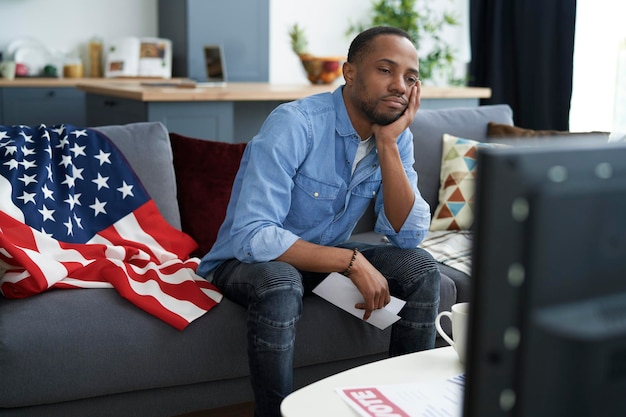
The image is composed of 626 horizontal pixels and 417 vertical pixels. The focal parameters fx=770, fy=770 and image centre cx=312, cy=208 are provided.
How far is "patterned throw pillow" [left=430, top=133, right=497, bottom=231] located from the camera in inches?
108

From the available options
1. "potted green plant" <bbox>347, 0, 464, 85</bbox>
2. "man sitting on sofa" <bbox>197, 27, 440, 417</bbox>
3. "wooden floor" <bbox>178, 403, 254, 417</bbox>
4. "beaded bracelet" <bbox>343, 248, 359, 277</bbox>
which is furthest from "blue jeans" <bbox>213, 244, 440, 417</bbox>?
"potted green plant" <bbox>347, 0, 464, 85</bbox>

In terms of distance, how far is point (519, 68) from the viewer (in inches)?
206

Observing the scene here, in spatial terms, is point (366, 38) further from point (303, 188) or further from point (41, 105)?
point (41, 105)

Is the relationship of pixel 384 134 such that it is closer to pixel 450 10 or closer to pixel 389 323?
pixel 389 323

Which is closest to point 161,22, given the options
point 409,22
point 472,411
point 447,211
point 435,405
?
point 409,22

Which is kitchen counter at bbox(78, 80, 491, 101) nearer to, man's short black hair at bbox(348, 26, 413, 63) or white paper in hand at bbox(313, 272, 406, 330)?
man's short black hair at bbox(348, 26, 413, 63)

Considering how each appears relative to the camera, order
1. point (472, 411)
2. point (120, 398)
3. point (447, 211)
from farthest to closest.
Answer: point (447, 211)
point (120, 398)
point (472, 411)

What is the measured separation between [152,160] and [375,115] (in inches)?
30.3

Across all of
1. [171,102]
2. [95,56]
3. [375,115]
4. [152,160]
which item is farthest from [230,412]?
[95,56]

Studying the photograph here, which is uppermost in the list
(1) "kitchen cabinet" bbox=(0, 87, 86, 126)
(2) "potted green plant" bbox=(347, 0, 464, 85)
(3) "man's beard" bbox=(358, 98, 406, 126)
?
(2) "potted green plant" bbox=(347, 0, 464, 85)

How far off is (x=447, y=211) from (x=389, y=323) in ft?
3.16

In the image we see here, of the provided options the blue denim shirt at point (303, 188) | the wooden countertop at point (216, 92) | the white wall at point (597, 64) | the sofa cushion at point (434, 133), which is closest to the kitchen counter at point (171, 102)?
the wooden countertop at point (216, 92)

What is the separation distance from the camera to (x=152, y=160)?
237cm

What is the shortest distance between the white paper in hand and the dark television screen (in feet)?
4.56
